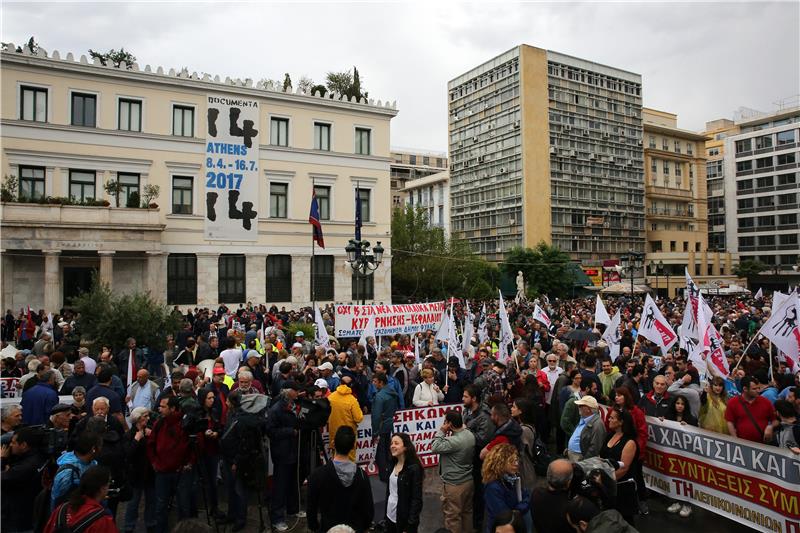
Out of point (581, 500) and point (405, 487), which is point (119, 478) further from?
point (581, 500)

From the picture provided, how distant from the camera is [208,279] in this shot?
31.8m

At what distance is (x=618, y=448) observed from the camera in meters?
5.87

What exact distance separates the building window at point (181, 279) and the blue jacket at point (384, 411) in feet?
86.4

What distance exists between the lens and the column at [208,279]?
31.6 meters

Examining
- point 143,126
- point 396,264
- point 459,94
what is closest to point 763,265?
point 459,94

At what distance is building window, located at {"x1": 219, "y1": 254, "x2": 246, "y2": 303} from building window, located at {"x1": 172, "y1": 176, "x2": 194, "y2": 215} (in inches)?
133

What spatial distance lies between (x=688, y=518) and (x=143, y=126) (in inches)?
1270

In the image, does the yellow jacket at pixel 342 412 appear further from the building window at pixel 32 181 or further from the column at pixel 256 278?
the building window at pixel 32 181

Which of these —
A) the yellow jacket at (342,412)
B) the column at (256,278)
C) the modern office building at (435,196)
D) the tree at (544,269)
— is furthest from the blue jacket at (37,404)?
the modern office building at (435,196)

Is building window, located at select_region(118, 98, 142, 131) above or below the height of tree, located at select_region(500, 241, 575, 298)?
Answer: above

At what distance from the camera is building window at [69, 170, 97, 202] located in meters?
29.8

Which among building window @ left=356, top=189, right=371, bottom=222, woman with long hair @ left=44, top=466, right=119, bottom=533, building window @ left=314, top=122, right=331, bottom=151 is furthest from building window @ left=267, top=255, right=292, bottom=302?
woman with long hair @ left=44, top=466, right=119, bottom=533

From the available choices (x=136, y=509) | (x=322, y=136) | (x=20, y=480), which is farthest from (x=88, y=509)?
(x=322, y=136)

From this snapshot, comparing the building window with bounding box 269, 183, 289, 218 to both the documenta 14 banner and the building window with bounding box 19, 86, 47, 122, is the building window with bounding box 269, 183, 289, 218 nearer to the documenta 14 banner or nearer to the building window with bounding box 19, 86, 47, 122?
the building window with bounding box 19, 86, 47, 122
